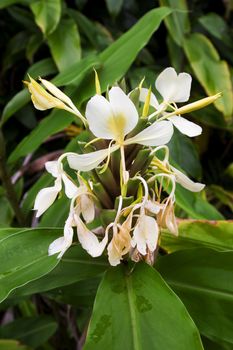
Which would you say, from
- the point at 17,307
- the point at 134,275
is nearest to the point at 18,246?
the point at 134,275

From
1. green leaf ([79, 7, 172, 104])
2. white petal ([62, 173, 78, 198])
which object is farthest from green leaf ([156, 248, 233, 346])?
green leaf ([79, 7, 172, 104])

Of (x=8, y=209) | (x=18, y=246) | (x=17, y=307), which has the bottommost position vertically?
(x=17, y=307)

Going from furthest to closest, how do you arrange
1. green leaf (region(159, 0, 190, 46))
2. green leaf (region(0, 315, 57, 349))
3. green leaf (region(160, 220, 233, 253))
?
green leaf (region(159, 0, 190, 46)) → green leaf (region(0, 315, 57, 349)) → green leaf (region(160, 220, 233, 253))

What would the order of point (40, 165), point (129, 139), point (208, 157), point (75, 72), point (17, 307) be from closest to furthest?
point (129, 139) → point (75, 72) → point (40, 165) → point (17, 307) → point (208, 157)

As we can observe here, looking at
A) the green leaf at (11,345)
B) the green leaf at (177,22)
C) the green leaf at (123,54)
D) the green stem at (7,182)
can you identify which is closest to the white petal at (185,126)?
the green leaf at (123,54)

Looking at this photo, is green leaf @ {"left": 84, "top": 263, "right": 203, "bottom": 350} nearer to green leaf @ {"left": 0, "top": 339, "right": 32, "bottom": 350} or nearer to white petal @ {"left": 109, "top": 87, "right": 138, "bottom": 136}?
white petal @ {"left": 109, "top": 87, "right": 138, "bottom": 136}

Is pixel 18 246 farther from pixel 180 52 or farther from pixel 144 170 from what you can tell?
pixel 180 52

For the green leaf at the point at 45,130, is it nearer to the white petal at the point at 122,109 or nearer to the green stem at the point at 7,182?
the green stem at the point at 7,182

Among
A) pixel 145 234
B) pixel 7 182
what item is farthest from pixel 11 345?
pixel 145 234
